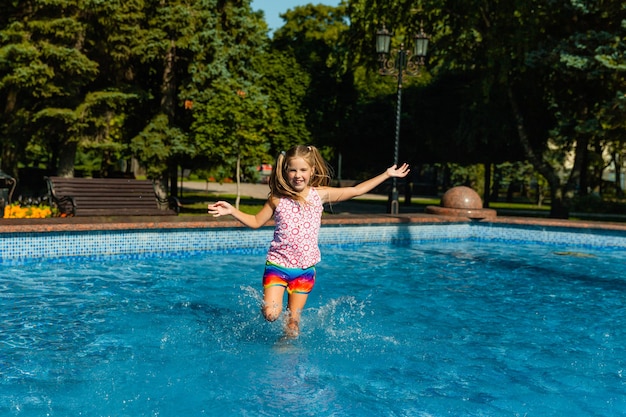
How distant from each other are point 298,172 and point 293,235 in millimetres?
542

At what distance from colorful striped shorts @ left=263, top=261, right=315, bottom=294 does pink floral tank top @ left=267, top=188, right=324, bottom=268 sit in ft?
0.14

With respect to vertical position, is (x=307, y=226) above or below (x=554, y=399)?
above

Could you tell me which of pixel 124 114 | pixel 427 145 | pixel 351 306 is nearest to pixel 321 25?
pixel 427 145

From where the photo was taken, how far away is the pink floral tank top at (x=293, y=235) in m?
5.28

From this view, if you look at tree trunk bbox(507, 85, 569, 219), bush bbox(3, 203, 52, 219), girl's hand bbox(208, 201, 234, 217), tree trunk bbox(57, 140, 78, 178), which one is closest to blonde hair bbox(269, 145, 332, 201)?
girl's hand bbox(208, 201, 234, 217)

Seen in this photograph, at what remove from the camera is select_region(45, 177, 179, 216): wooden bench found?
13.8m

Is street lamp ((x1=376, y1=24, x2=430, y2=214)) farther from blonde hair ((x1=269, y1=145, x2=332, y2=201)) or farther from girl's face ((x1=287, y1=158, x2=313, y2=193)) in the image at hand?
girl's face ((x1=287, y1=158, x2=313, y2=193))

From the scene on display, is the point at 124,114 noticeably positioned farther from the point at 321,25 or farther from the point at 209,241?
the point at 321,25

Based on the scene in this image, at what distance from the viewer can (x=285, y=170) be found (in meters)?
5.31

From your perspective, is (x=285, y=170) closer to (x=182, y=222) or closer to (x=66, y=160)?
(x=182, y=222)

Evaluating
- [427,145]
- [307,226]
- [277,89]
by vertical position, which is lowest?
[307,226]

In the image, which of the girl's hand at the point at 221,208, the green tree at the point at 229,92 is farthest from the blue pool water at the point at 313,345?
the green tree at the point at 229,92

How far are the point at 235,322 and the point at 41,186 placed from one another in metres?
18.2

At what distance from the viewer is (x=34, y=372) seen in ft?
16.7
